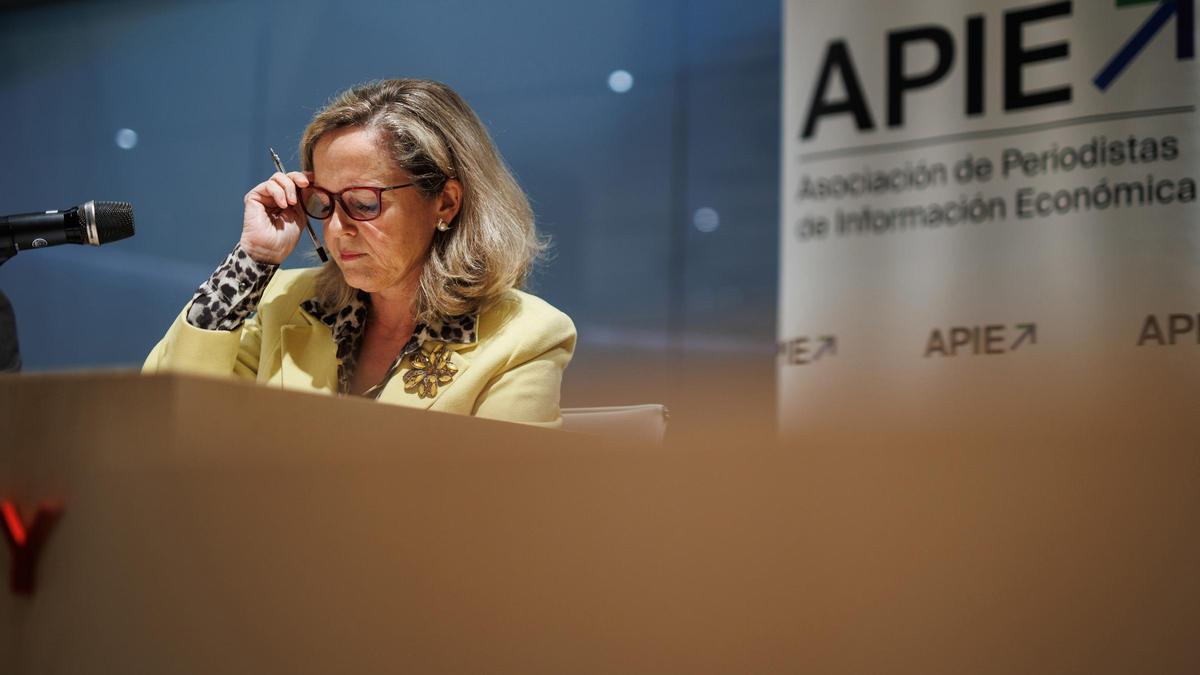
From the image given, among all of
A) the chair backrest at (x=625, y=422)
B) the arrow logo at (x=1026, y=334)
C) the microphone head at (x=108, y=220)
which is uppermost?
the microphone head at (x=108, y=220)

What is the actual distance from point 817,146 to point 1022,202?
0.54m

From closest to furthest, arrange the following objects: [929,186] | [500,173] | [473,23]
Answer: [500,173] < [929,186] < [473,23]

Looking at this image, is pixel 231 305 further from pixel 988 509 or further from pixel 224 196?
pixel 224 196

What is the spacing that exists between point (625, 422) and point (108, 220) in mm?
712

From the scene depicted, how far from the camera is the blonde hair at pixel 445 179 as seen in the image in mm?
1700

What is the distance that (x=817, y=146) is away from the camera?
3145mm

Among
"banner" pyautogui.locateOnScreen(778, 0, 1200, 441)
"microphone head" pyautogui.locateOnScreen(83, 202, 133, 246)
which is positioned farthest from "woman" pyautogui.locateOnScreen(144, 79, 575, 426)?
"banner" pyautogui.locateOnScreen(778, 0, 1200, 441)

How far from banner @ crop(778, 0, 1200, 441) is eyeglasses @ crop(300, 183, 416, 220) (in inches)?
54.6

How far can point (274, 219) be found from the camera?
5.44 ft

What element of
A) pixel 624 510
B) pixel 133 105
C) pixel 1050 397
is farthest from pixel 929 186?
pixel 624 510

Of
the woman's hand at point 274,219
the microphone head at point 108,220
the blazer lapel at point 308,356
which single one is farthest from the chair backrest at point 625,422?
the microphone head at point 108,220

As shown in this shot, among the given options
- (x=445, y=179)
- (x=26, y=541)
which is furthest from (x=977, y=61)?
(x=26, y=541)

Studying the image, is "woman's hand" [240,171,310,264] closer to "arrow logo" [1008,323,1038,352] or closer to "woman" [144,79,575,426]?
"woman" [144,79,575,426]

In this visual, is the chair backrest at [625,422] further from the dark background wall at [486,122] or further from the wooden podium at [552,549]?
the dark background wall at [486,122]
